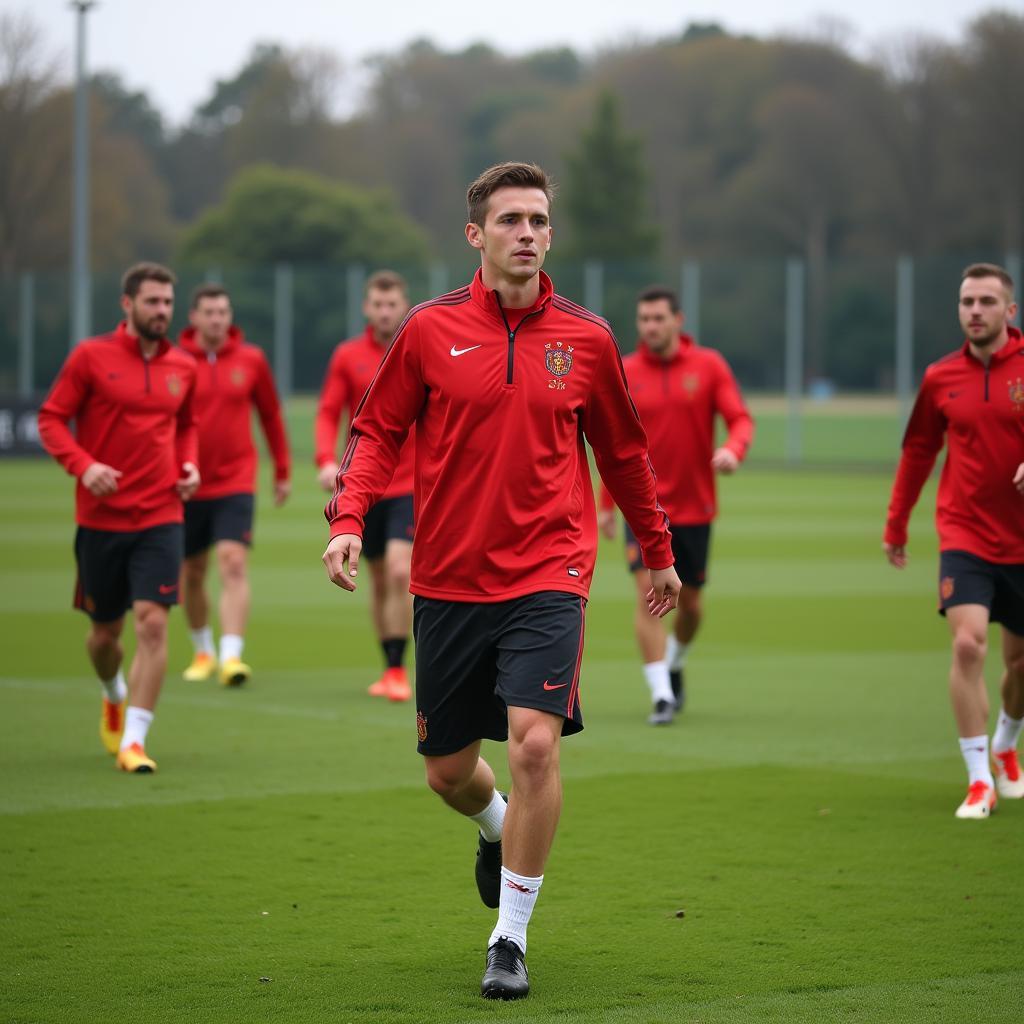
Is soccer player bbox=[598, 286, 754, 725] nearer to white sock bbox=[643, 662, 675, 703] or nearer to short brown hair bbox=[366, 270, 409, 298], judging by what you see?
white sock bbox=[643, 662, 675, 703]

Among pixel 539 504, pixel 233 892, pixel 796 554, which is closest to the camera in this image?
pixel 539 504

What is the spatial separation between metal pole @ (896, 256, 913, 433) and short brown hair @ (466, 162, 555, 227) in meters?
34.5

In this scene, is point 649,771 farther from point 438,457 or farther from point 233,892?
point 438,457

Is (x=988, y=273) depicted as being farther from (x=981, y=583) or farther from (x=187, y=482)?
(x=187, y=482)

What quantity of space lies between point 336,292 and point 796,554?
23585 millimetres

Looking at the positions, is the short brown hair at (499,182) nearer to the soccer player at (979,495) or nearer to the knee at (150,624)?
the soccer player at (979,495)

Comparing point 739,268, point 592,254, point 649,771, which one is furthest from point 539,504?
point 592,254

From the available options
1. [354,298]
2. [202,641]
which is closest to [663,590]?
[202,641]

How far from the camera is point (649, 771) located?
8.92 meters

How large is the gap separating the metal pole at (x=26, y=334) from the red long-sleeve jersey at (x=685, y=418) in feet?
116

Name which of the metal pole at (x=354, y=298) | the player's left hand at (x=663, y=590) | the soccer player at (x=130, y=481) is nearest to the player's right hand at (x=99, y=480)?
the soccer player at (x=130, y=481)

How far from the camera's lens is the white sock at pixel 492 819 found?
19.8 ft

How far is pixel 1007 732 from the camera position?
838cm

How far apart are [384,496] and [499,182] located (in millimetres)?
6014
